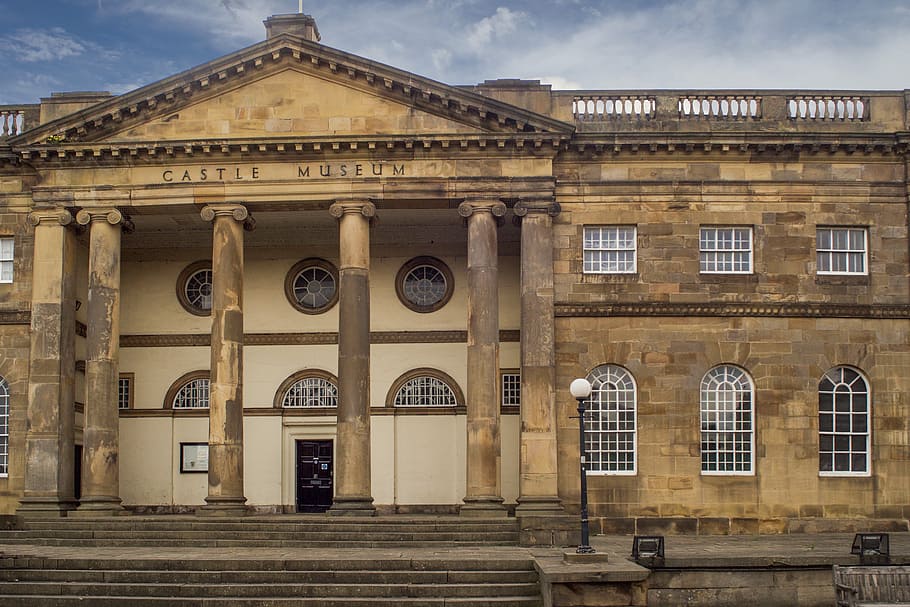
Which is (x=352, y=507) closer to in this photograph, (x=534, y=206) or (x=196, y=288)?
(x=534, y=206)

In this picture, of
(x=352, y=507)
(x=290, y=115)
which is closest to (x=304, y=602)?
(x=352, y=507)

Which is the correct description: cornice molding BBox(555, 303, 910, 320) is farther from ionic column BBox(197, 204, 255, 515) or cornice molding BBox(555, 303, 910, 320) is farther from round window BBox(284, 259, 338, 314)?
ionic column BBox(197, 204, 255, 515)

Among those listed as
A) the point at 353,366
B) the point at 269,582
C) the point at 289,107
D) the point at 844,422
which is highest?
the point at 289,107

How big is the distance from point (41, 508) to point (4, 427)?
148 inches

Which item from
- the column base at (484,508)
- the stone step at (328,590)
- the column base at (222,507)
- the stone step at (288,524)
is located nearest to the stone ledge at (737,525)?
the column base at (484,508)

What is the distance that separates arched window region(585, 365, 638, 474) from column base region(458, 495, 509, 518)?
Answer: 9.66 ft

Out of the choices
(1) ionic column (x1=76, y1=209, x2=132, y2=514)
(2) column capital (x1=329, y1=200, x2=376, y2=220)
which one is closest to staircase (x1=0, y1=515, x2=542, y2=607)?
(1) ionic column (x1=76, y1=209, x2=132, y2=514)

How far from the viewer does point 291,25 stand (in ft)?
102

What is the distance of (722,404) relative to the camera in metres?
30.5

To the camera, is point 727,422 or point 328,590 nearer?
point 328,590

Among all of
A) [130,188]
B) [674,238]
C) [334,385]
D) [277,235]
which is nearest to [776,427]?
[674,238]

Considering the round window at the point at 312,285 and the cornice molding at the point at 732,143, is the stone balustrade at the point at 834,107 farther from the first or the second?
the round window at the point at 312,285

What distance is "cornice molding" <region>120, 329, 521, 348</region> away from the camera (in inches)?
1347

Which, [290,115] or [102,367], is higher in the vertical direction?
[290,115]
